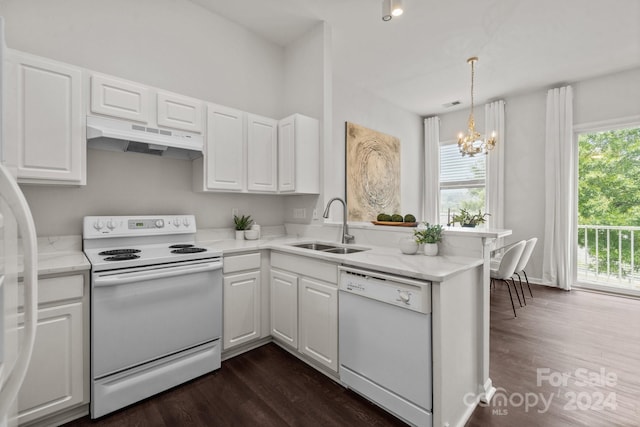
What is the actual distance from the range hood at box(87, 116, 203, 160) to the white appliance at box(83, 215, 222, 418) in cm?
54

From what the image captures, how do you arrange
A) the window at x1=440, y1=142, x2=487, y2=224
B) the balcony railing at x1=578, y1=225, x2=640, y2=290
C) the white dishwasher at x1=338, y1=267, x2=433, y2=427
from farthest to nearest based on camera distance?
the window at x1=440, y1=142, x2=487, y2=224, the balcony railing at x1=578, y1=225, x2=640, y2=290, the white dishwasher at x1=338, y1=267, x2=433, y2=427

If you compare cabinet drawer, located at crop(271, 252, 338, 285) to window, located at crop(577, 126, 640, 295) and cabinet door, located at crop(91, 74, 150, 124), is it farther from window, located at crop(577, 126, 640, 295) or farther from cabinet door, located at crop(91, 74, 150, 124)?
window, located at crop(577, 126, 640, 295)

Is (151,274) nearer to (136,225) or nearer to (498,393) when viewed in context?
(136,225)

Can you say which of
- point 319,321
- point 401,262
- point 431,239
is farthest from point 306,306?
point 431,239

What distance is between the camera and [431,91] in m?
4.74

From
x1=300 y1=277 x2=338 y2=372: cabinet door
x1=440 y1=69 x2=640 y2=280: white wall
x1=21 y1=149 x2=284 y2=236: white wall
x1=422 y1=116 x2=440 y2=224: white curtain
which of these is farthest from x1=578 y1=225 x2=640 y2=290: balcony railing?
x1=21 y1=149 x2=284 y2=236: white wall

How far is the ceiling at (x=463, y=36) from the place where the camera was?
9.19 ft

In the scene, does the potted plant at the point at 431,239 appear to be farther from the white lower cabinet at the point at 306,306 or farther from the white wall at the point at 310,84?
the white wall at the point at 310,84

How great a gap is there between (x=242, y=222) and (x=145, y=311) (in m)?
1.27

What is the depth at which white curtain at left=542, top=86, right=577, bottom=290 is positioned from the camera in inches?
165

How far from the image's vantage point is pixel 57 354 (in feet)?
5.19

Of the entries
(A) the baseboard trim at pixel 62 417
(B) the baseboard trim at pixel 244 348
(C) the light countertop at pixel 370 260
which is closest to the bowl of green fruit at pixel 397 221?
(C) the light countertop at pixel 370 260

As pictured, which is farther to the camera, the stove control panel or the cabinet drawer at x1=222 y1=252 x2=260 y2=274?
the cabinet drawer at x1=222 y1=252 x2=260 y2=274

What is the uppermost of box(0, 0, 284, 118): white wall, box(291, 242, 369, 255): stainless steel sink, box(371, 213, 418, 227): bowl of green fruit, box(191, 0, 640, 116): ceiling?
box(191, 0, 640, 116): ceiling
